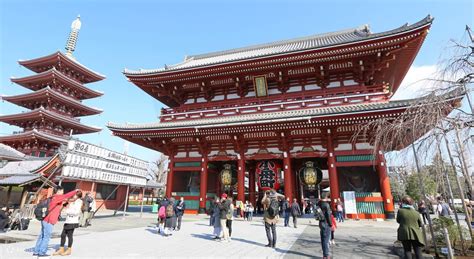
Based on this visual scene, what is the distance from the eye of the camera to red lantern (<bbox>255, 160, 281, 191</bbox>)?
53.6 ft

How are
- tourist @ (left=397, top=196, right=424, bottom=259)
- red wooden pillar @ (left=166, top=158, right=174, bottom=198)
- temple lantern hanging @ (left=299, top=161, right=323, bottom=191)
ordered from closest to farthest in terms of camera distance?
1. tourist @ (left=397, top=196, right=424, bottom=259)
2. temple lantern hanging @ (left=299, top=161, right=323, bottom=191)
3. red wooden pillar @ (left=166, top=158, right=174, bottom=198)

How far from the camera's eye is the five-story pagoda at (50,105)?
90.8 ft

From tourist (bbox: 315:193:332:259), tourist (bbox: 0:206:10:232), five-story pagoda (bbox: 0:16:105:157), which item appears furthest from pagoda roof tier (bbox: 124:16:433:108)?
five-story pagoda (bbox: 0:16:105:157)

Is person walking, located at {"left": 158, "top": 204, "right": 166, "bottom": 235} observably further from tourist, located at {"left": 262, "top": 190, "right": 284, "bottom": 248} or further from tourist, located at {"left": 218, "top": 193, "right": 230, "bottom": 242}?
tourist, located at {"left": 262, "top": 190, "right": 284, "bottom": 248}

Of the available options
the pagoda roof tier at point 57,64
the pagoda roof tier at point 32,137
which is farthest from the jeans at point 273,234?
the pagoda roof tier at point 57,64

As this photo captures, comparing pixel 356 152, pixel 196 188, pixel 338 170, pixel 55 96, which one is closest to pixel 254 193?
pixel 196 188

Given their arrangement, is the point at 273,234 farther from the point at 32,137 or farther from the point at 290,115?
the point at 32,137

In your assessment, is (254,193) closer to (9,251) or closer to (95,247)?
(95,247)

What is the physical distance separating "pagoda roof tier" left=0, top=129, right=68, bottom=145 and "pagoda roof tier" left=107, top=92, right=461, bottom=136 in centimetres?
1546

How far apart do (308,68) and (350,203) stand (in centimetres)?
865

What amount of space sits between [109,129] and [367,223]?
1670 cm

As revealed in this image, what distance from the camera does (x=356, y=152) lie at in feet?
47.1

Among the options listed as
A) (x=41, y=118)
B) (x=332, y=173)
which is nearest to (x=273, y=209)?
(x=332, y=173)

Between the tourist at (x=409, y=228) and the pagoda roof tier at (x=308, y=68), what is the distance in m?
11.2
